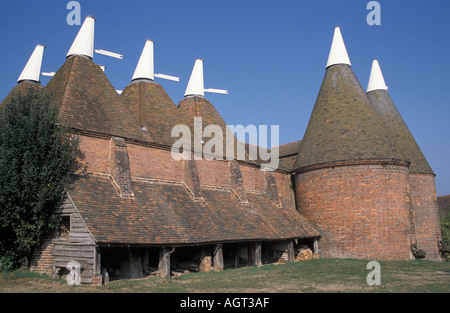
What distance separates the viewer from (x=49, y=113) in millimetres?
13281

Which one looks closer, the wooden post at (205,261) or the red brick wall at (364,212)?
the wooden post at (205,261)

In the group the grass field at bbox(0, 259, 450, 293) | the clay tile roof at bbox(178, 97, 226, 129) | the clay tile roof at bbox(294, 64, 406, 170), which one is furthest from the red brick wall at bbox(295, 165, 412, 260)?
the clay tile roof at bbox(178, 97, 226, 129)

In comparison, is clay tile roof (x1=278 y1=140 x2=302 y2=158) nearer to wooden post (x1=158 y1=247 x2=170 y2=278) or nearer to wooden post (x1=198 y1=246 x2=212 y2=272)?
wooden post (x1=198 y1=246 x2=212 y2=272)

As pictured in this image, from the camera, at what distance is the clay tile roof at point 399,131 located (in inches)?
961

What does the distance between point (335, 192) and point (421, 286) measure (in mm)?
9416

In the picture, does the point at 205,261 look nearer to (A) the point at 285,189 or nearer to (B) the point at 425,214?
(A) the point at 285,189

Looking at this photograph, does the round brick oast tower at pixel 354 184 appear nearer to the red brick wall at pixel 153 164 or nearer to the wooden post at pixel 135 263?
the red brick wall at pixel 153 164

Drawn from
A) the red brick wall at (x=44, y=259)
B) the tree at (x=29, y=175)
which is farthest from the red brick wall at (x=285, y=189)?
the red brick wall at (x=44, y=259)

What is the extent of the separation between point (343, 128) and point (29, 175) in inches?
624

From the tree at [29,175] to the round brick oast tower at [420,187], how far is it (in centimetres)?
1928

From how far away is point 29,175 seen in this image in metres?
12.4

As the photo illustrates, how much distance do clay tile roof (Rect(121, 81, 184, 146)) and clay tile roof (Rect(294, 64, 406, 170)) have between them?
7774 mm

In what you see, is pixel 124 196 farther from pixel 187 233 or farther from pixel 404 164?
pixel 404 164
